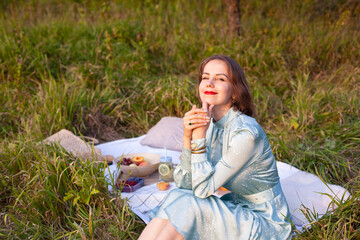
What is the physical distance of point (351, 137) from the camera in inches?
169

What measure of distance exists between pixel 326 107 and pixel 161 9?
452 cm

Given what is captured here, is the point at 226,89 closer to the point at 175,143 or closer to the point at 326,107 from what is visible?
the point at 175,143

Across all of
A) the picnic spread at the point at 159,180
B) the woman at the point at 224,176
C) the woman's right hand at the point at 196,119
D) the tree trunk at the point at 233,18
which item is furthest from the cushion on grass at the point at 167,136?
the tree trunk at the point at 233,18

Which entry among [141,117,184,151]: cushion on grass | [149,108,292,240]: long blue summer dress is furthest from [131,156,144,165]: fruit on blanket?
[149,108,292,240]: long blue summer dress

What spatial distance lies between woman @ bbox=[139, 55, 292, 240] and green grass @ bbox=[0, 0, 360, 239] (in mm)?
527

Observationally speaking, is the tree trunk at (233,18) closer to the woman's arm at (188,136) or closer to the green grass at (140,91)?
the green grass at (140,91)

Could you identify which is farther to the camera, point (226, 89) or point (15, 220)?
point (15, 220)

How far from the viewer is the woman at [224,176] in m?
2.27

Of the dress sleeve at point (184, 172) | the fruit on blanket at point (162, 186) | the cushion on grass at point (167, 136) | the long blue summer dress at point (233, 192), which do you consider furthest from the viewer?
the cushion on grass at point (167, 136)

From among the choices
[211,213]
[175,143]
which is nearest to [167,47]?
[175,143]

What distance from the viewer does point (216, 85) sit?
8.33 feet

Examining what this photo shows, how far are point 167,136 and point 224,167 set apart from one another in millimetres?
→ 2361

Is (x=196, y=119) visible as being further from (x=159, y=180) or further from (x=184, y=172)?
(x=159, y=180)

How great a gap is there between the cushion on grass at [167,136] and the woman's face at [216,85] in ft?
6.68
